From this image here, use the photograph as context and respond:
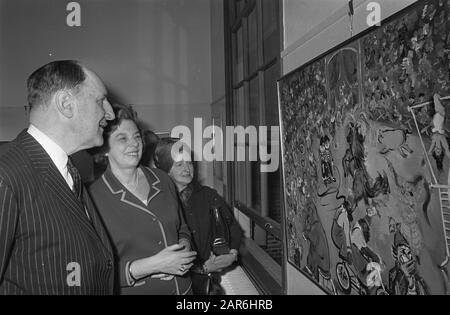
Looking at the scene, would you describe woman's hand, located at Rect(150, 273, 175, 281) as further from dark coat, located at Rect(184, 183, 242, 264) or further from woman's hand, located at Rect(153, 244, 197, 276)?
dark coat, located at Rect(184, 183, 242, 264)

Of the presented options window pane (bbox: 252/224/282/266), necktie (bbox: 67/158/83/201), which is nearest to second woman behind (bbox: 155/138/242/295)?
window pane (bbox: 252/224/282/266)

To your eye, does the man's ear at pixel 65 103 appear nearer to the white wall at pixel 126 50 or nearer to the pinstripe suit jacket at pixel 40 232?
the pinstripe suit jacket at pixel 40 232

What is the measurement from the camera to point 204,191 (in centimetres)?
167

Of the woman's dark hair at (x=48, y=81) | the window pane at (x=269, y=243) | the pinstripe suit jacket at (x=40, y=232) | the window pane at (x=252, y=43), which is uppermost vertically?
the window pane at (x=252, y=43)

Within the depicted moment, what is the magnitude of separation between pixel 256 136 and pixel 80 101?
4.18 feet

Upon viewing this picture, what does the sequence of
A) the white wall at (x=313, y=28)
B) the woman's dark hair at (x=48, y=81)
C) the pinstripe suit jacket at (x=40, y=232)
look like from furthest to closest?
the white wall at (x=313, y=28) → the woman's dark hair at (x=48, y=81) → the pinstripe suit jacket at (x=40, y=232)

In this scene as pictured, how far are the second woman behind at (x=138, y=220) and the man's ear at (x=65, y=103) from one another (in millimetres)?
417

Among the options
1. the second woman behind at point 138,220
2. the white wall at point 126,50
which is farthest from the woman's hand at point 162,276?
the white wall at point 126,50

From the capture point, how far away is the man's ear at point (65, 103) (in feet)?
2.37

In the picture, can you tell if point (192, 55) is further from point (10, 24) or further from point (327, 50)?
point (327, 50)

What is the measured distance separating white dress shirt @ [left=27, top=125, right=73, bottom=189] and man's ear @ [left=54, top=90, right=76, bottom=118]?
0.20 feet

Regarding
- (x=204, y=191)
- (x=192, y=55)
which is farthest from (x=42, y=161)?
(x=192, y=55)

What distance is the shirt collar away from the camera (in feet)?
2.29

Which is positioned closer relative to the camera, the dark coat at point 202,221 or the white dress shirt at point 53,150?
the white dress shirt at point 53,150
